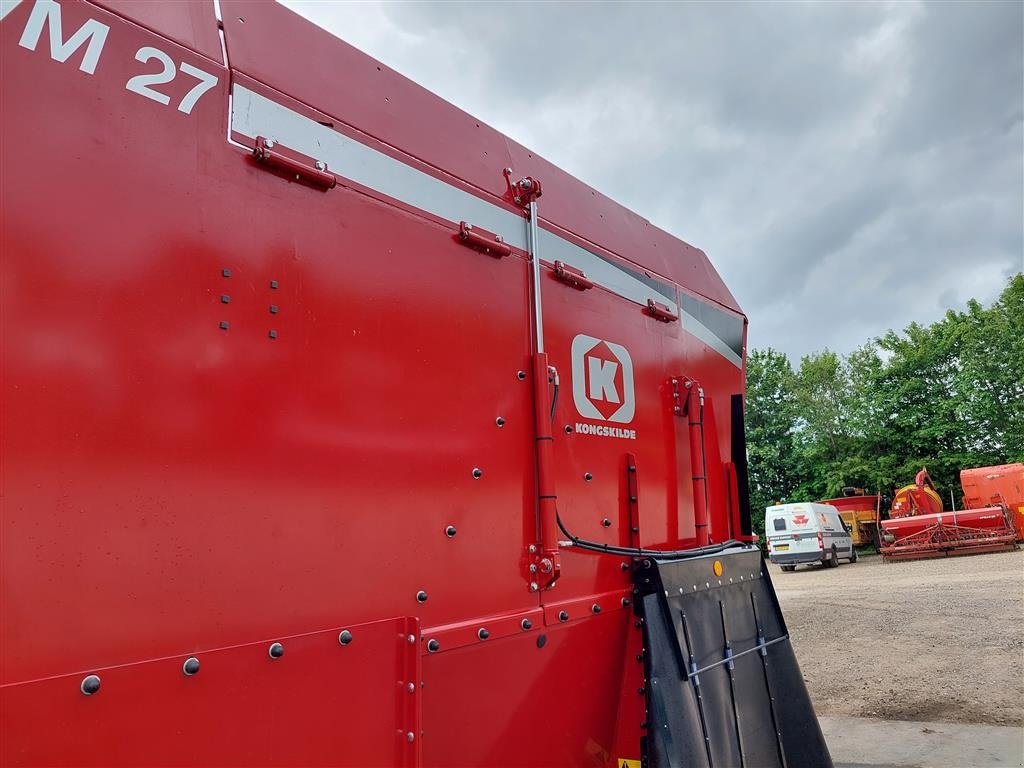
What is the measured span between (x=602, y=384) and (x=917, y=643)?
309 inches

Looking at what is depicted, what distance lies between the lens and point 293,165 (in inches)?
68.1

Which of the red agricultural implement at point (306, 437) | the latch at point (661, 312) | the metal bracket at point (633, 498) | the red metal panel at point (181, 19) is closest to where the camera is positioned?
the red agricultural implement at point (306, 437)

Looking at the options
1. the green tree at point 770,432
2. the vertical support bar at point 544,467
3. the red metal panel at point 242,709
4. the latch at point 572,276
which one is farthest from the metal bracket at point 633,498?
the green tree at point 770,432

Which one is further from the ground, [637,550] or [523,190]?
[523,190]

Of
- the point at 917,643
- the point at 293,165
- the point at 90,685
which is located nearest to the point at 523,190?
the point at 293,165

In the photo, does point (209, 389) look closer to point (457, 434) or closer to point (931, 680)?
point (457, 434)

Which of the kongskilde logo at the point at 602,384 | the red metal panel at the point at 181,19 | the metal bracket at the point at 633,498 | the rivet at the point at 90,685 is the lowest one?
the rivet at the point at 90,685

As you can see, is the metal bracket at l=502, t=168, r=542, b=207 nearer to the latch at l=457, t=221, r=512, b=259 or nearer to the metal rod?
the metal rod

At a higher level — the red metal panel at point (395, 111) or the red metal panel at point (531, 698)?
the red metal panel at point (395, 111)

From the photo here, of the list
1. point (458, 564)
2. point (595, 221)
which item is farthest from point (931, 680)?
point (458, 564)

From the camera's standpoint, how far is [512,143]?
8.80 feet

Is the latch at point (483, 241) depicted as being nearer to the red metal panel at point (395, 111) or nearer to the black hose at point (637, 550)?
the red metal panel at point (395, 111)

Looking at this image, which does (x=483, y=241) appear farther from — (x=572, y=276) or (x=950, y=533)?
(x=950, y=533)

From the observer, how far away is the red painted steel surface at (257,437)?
1.23 meters
